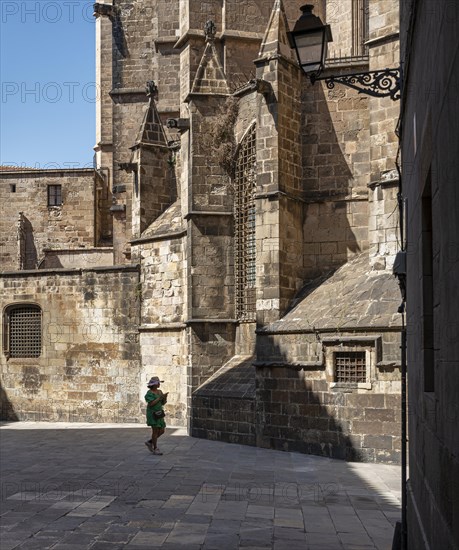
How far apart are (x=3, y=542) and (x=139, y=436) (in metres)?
10.6

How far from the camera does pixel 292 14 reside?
23156 millimetres

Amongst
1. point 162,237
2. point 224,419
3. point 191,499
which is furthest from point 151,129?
point 191,499

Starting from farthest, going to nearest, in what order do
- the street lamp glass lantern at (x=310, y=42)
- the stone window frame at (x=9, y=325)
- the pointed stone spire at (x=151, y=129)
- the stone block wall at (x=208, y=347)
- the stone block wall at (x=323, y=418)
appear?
the stone window frame at (x=9, y=325)
the pointed stone spire at (x=151, y=129)
the stone block wall at (x=208, y=347)
the stone block wall at (x=323, y=418)
the street lamp glass lantern at (x=310, y=42)

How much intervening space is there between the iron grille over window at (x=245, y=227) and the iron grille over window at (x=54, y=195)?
615 inches

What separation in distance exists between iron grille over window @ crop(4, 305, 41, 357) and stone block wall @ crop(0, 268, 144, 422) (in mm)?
222

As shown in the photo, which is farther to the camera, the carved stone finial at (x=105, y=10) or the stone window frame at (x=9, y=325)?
the carved stone finial at (x=105, y=10)

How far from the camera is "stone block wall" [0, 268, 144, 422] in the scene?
21641 millimetres

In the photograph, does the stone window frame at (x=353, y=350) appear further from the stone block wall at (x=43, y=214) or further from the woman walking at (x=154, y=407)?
the stone block wall at (x=43, y=214)

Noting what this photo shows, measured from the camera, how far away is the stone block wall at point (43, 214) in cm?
3281

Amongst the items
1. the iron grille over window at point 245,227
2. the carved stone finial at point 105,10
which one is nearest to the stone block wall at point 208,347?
the iron grille over window at point 245,227

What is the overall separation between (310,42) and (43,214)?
27.0 meters

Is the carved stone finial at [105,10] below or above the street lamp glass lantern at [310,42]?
above

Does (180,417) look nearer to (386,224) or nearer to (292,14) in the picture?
(386,224)

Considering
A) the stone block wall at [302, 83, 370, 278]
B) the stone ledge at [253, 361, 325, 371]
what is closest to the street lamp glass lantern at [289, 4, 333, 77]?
the stone ledge at [253, 361, 325, 371]
